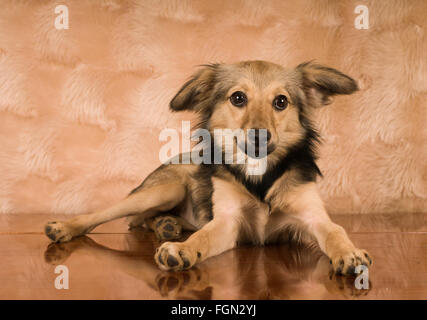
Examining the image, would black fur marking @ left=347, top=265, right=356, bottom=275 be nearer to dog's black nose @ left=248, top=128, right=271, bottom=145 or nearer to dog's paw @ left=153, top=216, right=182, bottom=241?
dog's black nose @ left=248, top=128, right=271, bottom=145

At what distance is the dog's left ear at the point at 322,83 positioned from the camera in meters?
1.98

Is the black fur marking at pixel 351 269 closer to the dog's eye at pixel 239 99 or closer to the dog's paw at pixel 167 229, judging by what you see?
the dog's eye at pixel 239 99

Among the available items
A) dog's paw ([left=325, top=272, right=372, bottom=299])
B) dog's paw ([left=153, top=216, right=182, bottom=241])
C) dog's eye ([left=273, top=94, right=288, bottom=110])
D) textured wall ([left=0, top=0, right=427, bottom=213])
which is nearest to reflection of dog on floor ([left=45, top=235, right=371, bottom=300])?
dog's paw ([left=325, top=272, right=372, bottom=299])

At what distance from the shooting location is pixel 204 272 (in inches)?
57.6

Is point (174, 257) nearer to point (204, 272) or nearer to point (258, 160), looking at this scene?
point (204, 272)

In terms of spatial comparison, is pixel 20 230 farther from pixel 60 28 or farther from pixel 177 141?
pixel 60 28

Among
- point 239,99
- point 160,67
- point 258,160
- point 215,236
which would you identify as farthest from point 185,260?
point 160,67

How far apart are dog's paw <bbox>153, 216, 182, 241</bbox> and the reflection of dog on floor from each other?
0.82 feet

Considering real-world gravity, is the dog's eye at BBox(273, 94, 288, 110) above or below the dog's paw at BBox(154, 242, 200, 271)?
above

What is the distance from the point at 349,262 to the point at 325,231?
0.94 ft

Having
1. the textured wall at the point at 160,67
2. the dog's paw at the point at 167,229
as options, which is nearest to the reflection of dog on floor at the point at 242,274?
the dog's paw at the point at 167,229

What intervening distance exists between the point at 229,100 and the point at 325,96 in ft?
1.53

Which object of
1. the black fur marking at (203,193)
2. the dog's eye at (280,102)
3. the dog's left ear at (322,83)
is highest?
the dog's left ear at (322,83)

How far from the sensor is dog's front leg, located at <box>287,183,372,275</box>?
1.41 meters
